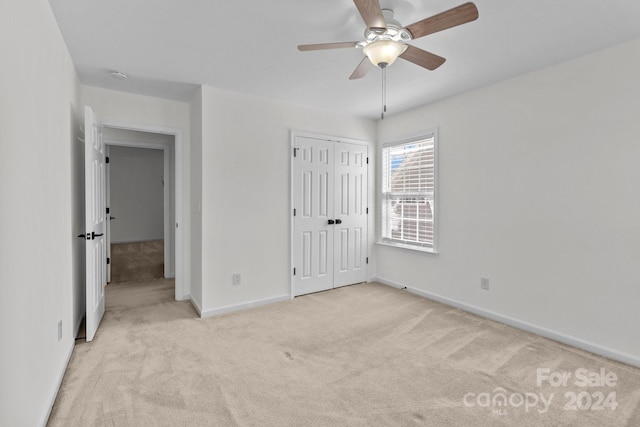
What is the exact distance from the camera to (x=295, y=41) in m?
2.51

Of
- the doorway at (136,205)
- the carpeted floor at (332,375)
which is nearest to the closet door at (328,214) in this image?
the carpeted floor at (332,375)

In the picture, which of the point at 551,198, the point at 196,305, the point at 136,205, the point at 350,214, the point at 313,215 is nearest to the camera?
the point at 551,198

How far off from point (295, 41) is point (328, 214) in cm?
236

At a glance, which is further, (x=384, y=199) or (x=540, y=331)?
(x=384, y=199)

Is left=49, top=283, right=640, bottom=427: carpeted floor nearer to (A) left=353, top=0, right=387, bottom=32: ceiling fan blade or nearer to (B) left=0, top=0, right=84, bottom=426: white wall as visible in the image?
(B) left=0, top=0, right=84, bottom=426: white wall

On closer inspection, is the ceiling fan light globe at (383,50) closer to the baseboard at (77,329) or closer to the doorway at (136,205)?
the baseboard at (77,329)

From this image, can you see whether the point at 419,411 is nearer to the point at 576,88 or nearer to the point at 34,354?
the point at 34,354

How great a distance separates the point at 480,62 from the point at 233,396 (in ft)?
10.7

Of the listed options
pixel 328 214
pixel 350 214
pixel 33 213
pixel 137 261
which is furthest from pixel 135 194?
pixel 33 213

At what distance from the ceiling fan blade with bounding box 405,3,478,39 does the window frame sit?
7.15 ft

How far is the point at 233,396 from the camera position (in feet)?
6.81

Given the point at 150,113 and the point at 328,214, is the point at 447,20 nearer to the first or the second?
the point at 328,214

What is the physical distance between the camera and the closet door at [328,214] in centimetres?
418

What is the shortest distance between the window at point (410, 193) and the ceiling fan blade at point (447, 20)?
2.20m
